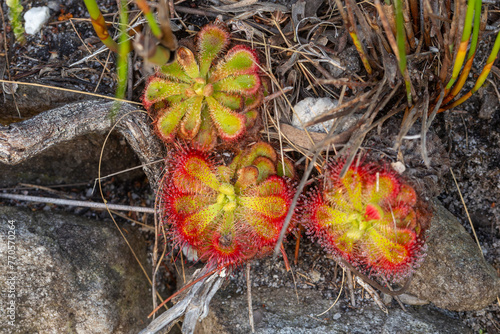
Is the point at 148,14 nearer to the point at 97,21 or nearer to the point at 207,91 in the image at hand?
the point at 97,21

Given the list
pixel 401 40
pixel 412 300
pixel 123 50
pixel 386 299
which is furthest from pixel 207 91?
pixel 412 300

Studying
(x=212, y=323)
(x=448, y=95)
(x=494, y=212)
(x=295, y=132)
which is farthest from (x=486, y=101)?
(x=212, y=323)

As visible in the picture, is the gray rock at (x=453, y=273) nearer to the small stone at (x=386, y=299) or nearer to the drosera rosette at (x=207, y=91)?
the small stone at (x=386, y=299)

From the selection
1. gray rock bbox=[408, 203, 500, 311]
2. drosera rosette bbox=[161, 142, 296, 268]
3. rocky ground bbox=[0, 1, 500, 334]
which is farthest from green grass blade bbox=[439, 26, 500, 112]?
drosera rosette bbox=[161, 142, 296, 268]


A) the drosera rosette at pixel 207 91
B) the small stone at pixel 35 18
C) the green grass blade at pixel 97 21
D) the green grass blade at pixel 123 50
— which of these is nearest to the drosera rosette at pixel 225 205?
the drosera rosette at pixel 207 91

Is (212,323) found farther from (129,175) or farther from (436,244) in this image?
(436,244)
